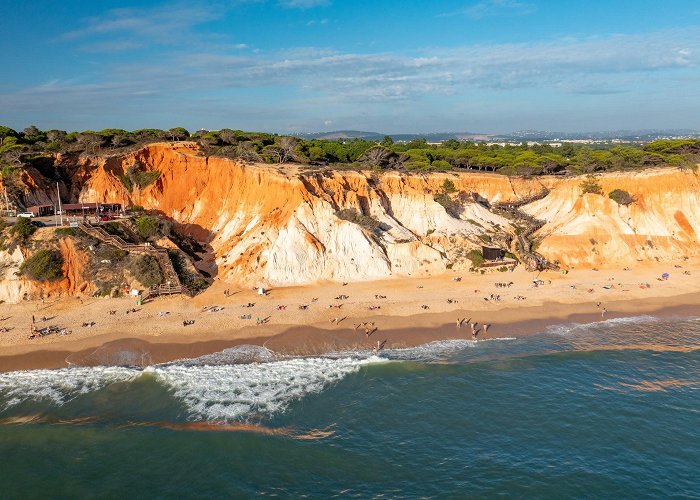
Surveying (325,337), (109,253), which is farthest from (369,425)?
(109,253)

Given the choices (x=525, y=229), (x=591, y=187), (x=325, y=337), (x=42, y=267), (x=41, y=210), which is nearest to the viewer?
(x=325, y=337)

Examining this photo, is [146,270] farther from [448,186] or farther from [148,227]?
[448,186]

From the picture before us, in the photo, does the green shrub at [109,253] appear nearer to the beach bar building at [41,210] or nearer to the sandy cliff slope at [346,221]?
the sandy cliff slope at [346,221]

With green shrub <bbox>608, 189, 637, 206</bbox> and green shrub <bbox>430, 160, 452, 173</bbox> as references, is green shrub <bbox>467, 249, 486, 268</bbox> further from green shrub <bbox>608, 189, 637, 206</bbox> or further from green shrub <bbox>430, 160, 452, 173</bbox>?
green shrub <bbox>430, 160, 452, 173</bbox>

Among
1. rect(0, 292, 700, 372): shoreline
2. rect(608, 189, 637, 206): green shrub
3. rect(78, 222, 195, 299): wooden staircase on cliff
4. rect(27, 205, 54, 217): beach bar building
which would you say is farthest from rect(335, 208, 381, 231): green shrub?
rect(608, 189, 637, 206): green shrub

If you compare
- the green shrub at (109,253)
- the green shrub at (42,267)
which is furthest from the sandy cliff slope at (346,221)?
the green shrub at (42,267)

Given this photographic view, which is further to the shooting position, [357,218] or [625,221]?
[625,221]
